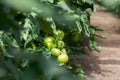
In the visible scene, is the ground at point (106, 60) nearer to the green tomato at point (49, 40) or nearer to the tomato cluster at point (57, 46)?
the tomato cluster at point (57, 46)

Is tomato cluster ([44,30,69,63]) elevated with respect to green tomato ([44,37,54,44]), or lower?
lower

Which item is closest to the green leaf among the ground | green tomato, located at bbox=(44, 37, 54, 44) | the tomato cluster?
the tomato cluster

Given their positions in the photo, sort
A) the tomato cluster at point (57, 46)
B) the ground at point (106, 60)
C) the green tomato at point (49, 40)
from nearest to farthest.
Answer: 1. the tomato cluster at point (57, 46)
2. the green tomato at point (49, 40)
3. the ground at point (106, 60)

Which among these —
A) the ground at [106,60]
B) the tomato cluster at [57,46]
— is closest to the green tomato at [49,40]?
the tomato cluster at [57,46]

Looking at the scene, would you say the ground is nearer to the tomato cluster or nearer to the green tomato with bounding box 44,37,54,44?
the tomato cluster

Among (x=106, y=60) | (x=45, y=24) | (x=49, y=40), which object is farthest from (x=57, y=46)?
(x=45, y=24)

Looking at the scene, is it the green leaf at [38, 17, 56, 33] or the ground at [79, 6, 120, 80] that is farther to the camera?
the ground at [79, 6, 120, 80]

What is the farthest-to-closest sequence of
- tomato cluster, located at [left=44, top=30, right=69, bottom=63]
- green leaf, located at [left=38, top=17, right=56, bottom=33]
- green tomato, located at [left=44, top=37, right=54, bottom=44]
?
1. green tomato, located at [left=44, top=37, right=54, bottom=44]
2. tomato cluster, located at [left=44, top=30, right=69, bottom=63]
3. green leaf, located at [left=38, top=17, right=56, bottom=33]

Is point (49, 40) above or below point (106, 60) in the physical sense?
above

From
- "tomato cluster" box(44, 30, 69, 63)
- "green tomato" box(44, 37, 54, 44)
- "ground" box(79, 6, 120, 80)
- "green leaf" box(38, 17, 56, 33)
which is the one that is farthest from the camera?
"ground" box(79, 6, 120, 80)

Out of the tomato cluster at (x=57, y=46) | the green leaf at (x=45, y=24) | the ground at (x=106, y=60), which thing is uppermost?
the green leaf at (x=45, y=24)

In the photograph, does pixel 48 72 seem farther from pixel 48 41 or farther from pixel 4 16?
pixel 48 41

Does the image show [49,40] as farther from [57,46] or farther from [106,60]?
[106,60]

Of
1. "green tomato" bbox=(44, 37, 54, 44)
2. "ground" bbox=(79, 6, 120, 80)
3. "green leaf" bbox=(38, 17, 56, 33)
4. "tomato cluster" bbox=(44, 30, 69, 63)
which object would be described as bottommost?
"ground" bbox=(79, 6, 120, 80)
